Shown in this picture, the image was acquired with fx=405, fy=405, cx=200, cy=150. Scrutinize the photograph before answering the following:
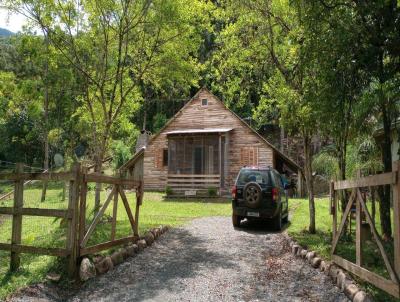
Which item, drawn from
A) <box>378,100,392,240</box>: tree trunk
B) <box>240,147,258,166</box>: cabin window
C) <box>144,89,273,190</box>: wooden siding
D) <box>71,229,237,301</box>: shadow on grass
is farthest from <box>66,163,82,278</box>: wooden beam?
<box>240,147,258,166</box>: cabin window

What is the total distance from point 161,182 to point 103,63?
16807mm

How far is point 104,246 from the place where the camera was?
24.9 feet

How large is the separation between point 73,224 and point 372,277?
4.54 meters

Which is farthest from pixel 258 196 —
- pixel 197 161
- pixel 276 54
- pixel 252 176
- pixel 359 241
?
pixel 197 161

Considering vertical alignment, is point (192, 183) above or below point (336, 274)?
above

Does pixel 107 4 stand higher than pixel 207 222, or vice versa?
pixel 107 4

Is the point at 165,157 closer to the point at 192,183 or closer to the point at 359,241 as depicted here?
the point at 192,183

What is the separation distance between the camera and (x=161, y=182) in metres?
28.3

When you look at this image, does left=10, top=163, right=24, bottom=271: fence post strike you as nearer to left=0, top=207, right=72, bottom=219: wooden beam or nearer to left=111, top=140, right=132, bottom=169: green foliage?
left=0, top=207, right=72, bottom=219: wooden beam

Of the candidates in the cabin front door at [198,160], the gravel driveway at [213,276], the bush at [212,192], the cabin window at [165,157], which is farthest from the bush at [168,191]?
the gravel driveway at [213,276]

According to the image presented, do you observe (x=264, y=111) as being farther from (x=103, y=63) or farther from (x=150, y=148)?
(x=150, y=148)

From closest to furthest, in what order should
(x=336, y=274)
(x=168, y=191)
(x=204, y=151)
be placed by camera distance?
(x=336, y=274) → (x=168, y=191) → (x=204, y=151)

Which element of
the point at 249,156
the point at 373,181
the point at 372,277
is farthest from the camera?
the point at 249,156

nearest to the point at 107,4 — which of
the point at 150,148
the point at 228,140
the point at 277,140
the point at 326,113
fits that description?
the point at 326,113
